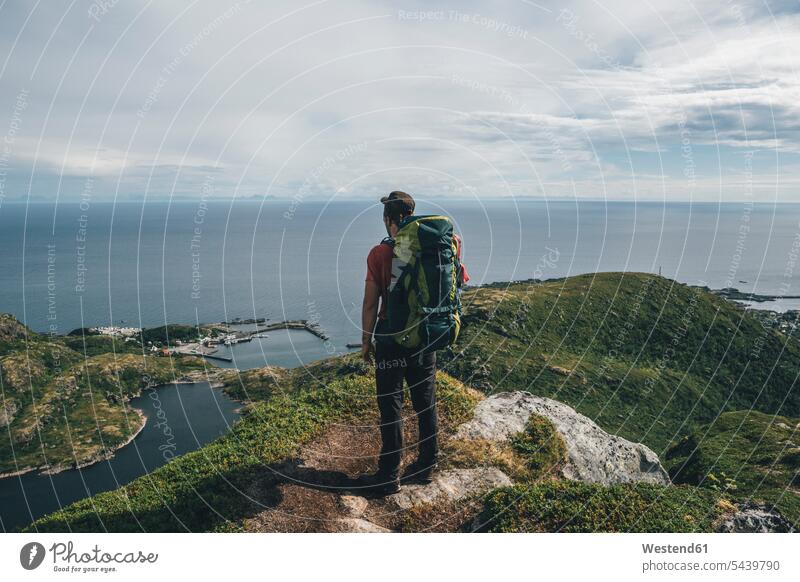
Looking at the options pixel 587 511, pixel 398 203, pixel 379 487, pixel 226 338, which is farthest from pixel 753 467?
pixel 226 338

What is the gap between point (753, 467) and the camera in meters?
16.7

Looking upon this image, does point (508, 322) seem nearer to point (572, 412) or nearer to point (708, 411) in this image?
point (708, 411)

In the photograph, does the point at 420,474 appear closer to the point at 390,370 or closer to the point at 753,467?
the point at 390,370

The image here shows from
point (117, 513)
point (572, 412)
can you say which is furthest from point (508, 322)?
point (117, 513)

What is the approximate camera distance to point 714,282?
16662 cm

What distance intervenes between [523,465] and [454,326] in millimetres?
3634

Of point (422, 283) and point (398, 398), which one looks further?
point (398, 398)

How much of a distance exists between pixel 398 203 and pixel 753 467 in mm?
15941

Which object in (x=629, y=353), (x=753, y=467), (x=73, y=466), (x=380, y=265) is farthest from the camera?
(x=73, y=466)

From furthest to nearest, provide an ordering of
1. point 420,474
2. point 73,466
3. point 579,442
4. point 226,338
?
point 226,338
point 73,466
point 579,442
point 420,474

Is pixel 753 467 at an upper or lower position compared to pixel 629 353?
upper

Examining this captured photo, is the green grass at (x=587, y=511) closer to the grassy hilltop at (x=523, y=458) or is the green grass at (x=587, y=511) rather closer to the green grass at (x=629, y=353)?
the grassy hilltop at (x=523, y=458)

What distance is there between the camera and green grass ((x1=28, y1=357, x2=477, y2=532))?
866cm
